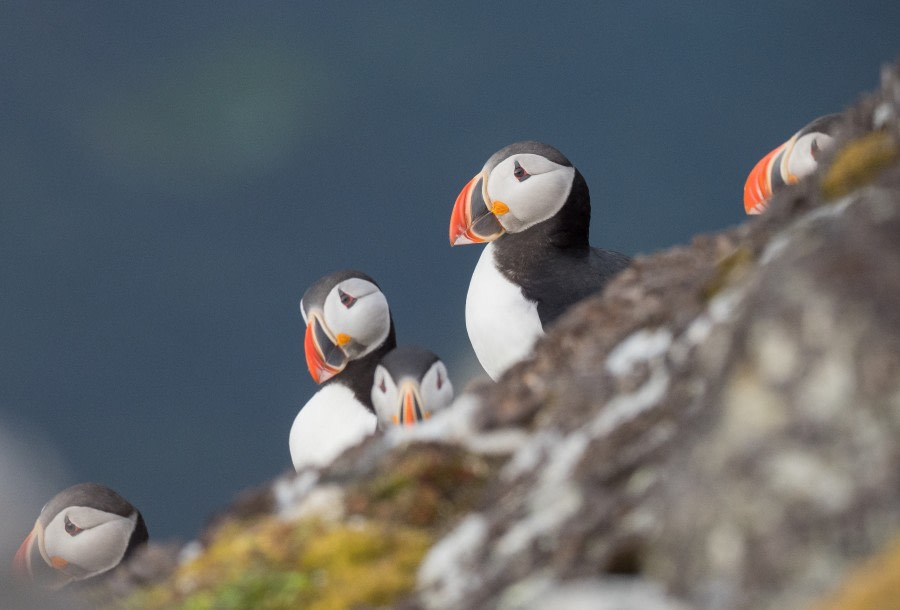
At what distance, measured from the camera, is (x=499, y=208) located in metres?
9.40

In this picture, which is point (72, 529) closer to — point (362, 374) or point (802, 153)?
point (362, 374)

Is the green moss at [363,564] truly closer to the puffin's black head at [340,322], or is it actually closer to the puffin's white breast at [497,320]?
the puffin's white breast at [497,320]

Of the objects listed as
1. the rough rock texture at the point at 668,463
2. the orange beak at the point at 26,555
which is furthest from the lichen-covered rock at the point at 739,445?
the orange beak at the point at 26,555

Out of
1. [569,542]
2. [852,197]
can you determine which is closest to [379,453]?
[569,542]

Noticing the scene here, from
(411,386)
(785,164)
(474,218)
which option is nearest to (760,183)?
(785,164)

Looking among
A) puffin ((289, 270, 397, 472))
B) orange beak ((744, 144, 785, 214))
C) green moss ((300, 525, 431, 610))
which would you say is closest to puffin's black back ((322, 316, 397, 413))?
puffin ((289, 270, 397, 472))

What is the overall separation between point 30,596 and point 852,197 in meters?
3.15

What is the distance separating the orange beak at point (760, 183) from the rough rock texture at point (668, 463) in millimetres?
4132

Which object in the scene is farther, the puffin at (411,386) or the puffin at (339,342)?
the puffin at (339,342)

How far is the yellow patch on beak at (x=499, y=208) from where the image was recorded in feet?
30.8

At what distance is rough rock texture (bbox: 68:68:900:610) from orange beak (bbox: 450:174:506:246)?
3.63m

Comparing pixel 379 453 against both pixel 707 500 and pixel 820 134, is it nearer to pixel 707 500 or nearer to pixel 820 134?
pixel 707 500

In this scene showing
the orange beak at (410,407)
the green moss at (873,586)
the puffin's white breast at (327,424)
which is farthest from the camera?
the puffin's white breast at (327,424)

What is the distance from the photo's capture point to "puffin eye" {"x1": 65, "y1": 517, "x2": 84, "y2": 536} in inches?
330
